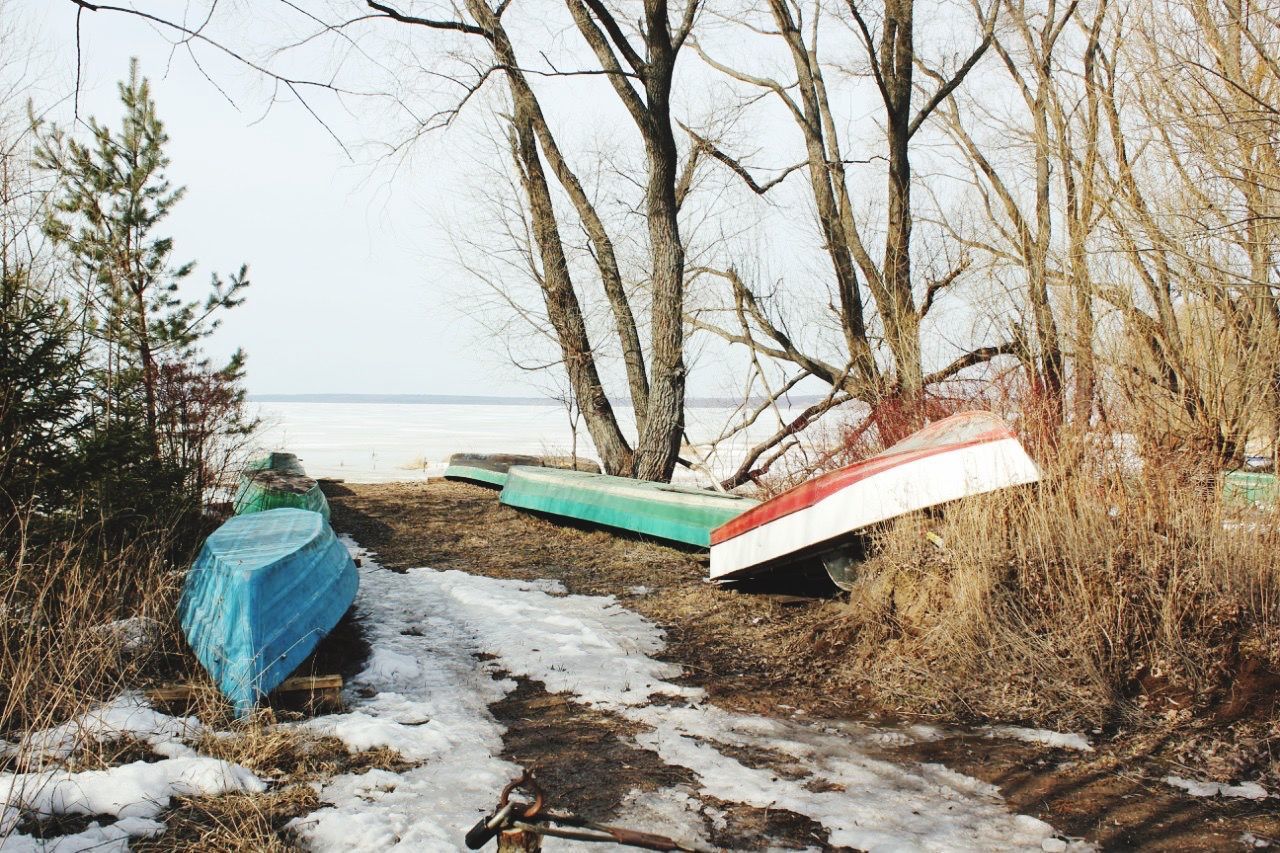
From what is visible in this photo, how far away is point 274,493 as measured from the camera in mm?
8539

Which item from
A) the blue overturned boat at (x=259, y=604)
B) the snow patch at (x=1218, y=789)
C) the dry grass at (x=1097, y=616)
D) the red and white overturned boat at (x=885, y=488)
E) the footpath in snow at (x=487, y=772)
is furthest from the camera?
the red and white overturned boat at (x=885, y=488)

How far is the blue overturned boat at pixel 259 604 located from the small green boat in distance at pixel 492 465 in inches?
293

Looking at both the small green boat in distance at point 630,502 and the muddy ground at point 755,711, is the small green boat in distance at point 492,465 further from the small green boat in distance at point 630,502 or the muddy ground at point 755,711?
the muddy ground at point 755,711

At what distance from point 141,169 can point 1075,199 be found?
9.56m

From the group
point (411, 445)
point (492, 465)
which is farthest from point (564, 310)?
point (411, 445)

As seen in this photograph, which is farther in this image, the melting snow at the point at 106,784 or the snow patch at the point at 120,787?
the snow patch at the point at 120,787

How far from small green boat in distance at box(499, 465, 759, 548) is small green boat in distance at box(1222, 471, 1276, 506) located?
3.47 metres

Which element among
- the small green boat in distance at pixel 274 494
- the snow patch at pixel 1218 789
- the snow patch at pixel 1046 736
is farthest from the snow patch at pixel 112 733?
the small green boat in distance at pixel 274 494

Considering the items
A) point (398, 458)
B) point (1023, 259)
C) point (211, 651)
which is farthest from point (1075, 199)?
point (398, 458)

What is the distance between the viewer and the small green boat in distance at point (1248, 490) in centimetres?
445

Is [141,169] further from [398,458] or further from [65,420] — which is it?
[398,458]

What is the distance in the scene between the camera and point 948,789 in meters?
3.24

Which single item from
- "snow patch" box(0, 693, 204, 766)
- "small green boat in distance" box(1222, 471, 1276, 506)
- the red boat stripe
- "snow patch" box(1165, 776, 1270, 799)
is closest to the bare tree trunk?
the red boat stripe

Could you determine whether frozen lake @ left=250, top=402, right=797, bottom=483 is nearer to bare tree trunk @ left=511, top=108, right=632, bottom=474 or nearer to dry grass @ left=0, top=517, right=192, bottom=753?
bare tree trunk @ left=511, top=108, right=632, bottom=474
